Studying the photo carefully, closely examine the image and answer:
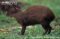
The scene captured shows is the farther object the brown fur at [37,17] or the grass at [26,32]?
the brown fur at [37,17]

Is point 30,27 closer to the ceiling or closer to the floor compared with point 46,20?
closer to the floor

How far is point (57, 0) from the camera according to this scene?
16.9 metres

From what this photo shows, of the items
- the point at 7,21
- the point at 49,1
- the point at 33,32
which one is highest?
the point at 33,32

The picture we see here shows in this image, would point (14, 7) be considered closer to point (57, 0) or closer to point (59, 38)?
point (59, 38)

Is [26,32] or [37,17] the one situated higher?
[37,17]

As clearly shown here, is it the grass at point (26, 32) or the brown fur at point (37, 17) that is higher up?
the brown fur at point (37, 17)

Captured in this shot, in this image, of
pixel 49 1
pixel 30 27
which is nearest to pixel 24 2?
pixel 49 1

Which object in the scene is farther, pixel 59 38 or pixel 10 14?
A: pixel 10 14

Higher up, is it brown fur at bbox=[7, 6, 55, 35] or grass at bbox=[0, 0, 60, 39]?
brown fur at bbox=[7, 6, 55, 35]

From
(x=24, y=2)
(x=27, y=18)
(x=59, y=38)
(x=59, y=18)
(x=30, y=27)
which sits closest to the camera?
(x=59, y=38)

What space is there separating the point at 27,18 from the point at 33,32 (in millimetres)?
431

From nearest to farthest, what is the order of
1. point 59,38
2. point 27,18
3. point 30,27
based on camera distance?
point 59,38 < point 27,18 < point 30,27

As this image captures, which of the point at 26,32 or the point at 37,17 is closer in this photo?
the point at 37,17

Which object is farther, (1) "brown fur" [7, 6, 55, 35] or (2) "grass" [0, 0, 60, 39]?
(1) "brown fur" [7, 6, 55, 35]
